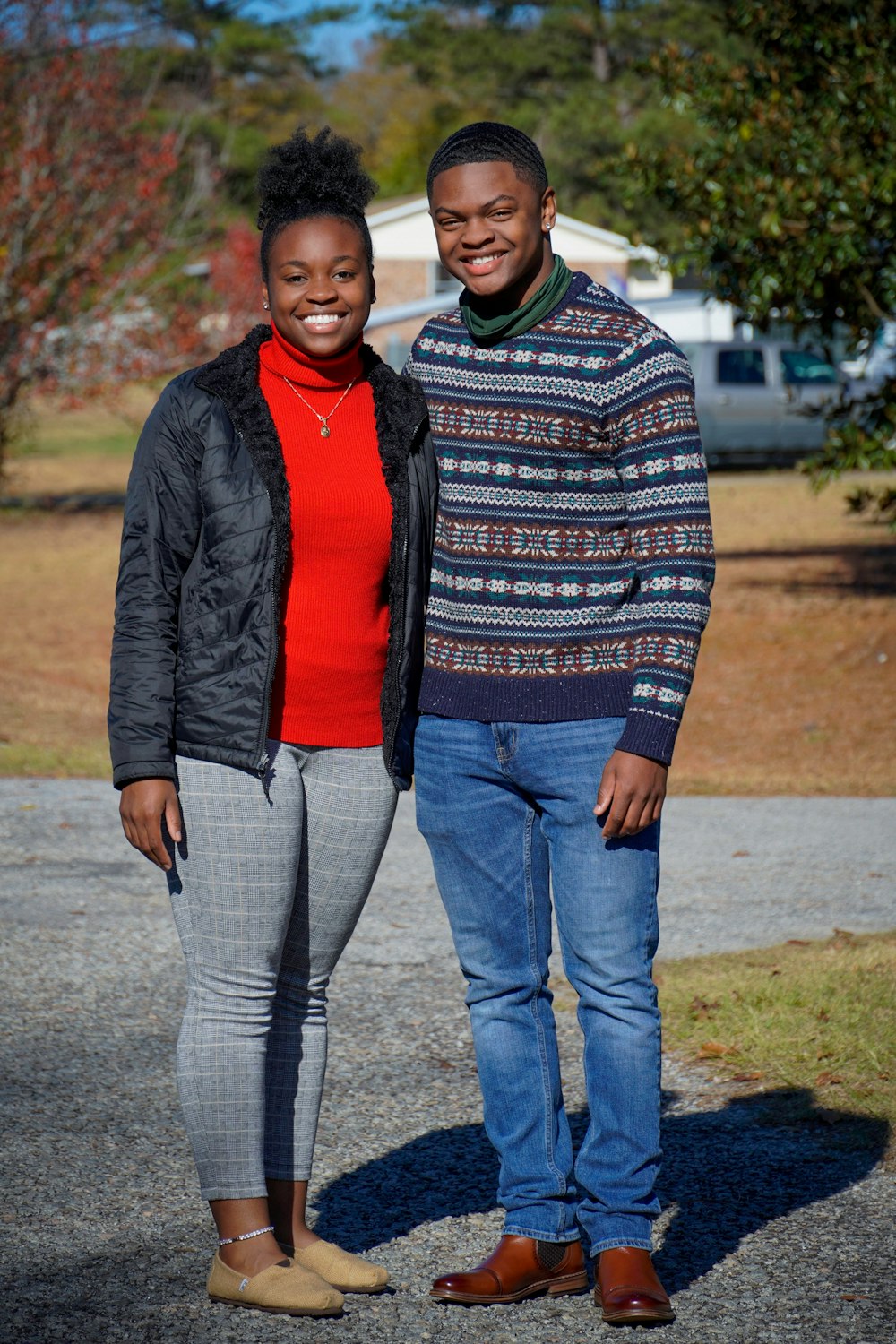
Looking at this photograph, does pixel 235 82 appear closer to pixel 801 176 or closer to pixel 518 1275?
pixel 801 176

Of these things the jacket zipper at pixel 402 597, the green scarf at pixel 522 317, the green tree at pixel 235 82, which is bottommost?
the jacket zipper at pixel 402 597

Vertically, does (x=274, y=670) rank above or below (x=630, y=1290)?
above

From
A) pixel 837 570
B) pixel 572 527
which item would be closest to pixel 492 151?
pixel 572 527

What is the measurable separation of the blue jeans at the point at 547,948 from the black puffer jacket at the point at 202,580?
0.41m

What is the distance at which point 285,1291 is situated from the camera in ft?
9.46

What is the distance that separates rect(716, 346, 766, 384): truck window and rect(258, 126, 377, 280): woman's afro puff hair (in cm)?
2463

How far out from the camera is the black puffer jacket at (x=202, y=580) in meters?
2.81

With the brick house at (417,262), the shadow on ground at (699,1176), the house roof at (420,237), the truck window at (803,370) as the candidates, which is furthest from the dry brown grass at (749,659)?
the house roof at (420,237)

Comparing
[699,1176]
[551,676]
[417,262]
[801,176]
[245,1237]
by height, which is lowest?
[699,1176]

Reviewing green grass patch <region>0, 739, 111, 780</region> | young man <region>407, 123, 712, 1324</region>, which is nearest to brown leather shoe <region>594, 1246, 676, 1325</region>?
young man <region>407, 123, 712, 1324</region>

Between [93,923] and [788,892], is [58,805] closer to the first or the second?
[93,923]

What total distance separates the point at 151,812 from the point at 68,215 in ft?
65.3

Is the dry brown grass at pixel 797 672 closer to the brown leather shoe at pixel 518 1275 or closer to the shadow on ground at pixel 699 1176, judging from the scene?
the shadow on ground at pixel 699 1176

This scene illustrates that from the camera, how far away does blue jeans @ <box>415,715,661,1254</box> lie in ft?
9.56
